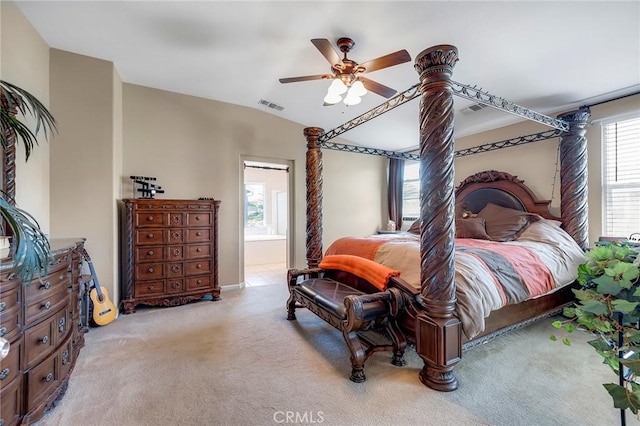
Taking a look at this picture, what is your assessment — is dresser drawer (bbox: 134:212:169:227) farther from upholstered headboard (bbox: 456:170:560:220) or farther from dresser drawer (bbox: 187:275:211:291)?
upholstered headboard (bbox: 456:170:560:220)

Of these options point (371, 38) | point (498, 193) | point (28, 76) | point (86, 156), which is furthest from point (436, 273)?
point (28, 76)

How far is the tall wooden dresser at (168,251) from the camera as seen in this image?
328 cm

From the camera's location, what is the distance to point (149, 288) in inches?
132

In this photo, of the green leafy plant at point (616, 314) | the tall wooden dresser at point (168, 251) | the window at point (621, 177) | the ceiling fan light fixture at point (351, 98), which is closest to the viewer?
the green leafy plant at point (616, 314)

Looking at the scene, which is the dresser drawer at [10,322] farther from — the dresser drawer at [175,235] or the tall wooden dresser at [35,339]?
the dresser drawer at [175,235]

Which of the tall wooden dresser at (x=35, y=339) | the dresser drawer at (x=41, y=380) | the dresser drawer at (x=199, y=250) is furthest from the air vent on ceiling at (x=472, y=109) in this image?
the dresser drawer at (x=41, y=380)

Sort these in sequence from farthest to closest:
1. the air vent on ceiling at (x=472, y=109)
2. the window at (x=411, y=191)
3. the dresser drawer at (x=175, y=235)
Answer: the window at (x=411, y=191)
the air vent on ceiling at (x=472, y=109)
the dresser drawer at (x=175, y=235)

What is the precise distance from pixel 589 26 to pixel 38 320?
432 centimetres

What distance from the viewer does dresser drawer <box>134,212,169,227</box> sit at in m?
3.29

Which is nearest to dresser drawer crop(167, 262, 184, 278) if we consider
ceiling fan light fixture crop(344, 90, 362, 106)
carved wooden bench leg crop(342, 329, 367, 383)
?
carved wooden bench leg crop(342, 329, 367, 383)

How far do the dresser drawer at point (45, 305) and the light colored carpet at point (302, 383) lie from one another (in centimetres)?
61

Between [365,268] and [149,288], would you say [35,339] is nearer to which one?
[149,288]

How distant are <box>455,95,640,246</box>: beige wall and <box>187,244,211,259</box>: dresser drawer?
4222 millimetres

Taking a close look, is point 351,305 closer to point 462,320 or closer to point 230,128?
point 462,320
